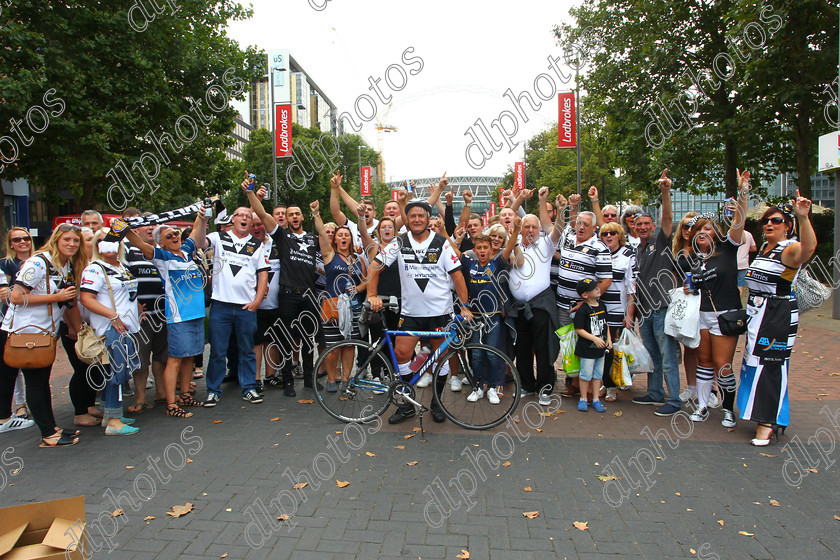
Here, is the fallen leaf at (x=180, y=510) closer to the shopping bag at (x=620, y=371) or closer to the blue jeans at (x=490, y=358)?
the blue jeans at (x=490, y=358)

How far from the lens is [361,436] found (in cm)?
505

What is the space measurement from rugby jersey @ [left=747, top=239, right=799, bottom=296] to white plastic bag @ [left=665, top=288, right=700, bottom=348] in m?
0.62

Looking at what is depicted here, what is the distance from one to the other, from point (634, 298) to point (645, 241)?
2.28 ft

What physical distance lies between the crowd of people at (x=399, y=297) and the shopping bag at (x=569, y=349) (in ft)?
0.26

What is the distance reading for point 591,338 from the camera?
226 inches

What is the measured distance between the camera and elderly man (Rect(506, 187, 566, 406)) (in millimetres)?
6047

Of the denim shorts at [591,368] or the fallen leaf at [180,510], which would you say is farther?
the denim shorts at [591,368]

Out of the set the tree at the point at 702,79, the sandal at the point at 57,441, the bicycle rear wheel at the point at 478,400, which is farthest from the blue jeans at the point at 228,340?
the tree at the point at 702,79

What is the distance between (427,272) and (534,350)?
5.99 feet

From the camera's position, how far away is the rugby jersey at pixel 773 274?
4.68 metres

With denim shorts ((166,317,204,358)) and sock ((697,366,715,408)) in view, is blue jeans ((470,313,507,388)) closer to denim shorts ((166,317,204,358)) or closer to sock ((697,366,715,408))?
sock ((697,366,715,408))

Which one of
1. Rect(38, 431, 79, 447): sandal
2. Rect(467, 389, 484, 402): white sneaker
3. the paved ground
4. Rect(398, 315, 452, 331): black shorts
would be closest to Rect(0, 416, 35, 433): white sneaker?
the paved ground

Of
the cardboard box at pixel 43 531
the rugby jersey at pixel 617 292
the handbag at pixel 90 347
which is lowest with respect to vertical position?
the cardboard box at pixel 43 531

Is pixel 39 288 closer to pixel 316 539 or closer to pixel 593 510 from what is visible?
pixel 316 539
